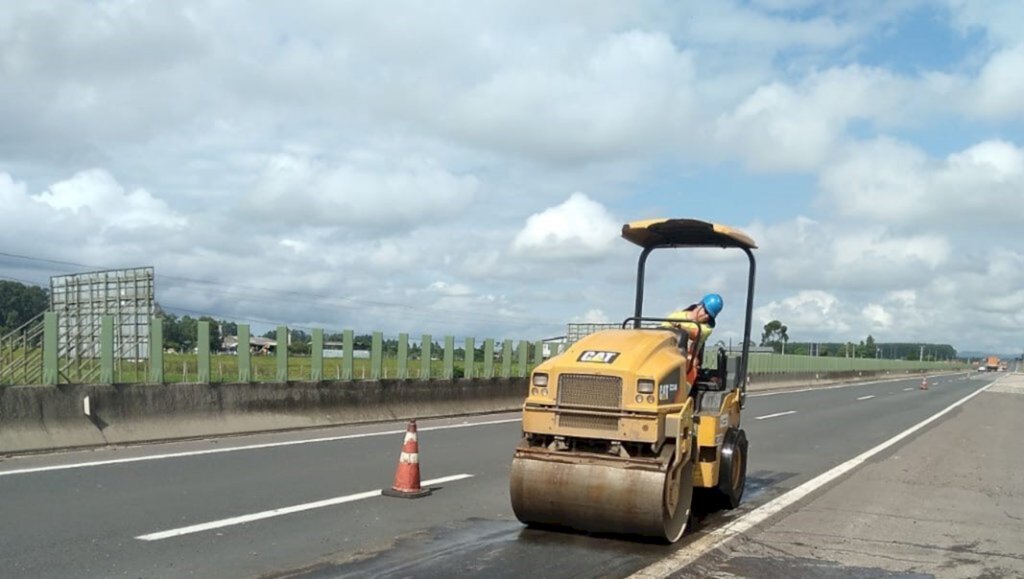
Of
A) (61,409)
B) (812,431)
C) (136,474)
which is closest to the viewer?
(136,474)

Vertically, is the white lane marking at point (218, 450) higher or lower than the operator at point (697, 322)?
lower

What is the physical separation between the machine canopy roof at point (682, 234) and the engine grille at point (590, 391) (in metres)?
2.21

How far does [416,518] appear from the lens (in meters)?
8.85

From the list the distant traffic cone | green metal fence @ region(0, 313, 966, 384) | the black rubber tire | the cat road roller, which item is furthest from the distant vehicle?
the cat road roller

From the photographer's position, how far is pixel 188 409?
1455 cm

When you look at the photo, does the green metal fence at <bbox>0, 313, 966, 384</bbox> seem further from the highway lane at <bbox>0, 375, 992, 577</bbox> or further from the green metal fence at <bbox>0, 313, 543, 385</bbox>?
the highway lane at <bbox>0, 375, 992, 577</bbox>

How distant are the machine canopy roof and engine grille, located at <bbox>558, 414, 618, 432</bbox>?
96.0 inches

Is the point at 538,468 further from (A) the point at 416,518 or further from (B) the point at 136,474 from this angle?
(B) the point at 136,474

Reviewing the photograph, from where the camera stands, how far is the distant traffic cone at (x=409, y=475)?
9914mm

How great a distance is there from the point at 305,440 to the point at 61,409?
358 centimetres

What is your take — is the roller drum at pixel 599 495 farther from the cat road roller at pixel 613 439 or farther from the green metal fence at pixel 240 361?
the green metal fence at pixel 240 361

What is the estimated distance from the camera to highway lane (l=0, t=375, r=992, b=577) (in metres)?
6.89

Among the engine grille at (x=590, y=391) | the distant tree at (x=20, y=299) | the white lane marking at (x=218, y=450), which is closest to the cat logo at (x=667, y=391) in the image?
the engine grille at (x=590, y=391)

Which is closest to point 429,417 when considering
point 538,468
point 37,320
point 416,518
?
point 37,320
